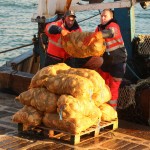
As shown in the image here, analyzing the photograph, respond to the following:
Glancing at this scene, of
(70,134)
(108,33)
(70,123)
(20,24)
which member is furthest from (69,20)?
(20,24)

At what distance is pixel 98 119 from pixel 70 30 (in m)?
1.58

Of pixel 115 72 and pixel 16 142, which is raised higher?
pixel 115 72

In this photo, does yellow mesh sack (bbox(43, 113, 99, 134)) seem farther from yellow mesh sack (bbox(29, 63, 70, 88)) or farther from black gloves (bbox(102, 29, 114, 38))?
black gloves (bbox(102, 29, 114, 38))

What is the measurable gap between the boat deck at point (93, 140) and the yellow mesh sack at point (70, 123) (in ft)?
0.72

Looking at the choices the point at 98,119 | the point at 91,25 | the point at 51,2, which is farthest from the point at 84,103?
the point at 91,25

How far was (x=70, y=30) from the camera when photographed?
333 inches

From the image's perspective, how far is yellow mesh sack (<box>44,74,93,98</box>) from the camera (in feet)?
24.1

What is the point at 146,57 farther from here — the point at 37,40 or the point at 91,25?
the point at 91,25

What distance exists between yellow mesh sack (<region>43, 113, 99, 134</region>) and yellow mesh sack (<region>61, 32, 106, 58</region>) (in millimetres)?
1043

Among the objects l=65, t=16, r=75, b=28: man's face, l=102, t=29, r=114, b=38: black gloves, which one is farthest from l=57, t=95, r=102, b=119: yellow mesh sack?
l=65, t=16, r=75, b=28: man's face

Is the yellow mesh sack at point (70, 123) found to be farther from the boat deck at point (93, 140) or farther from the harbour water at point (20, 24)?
the harbour water at point (20, 24)

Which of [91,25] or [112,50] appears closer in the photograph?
[112,50]

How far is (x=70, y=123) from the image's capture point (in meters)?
7.32

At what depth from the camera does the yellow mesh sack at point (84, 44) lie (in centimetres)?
789
